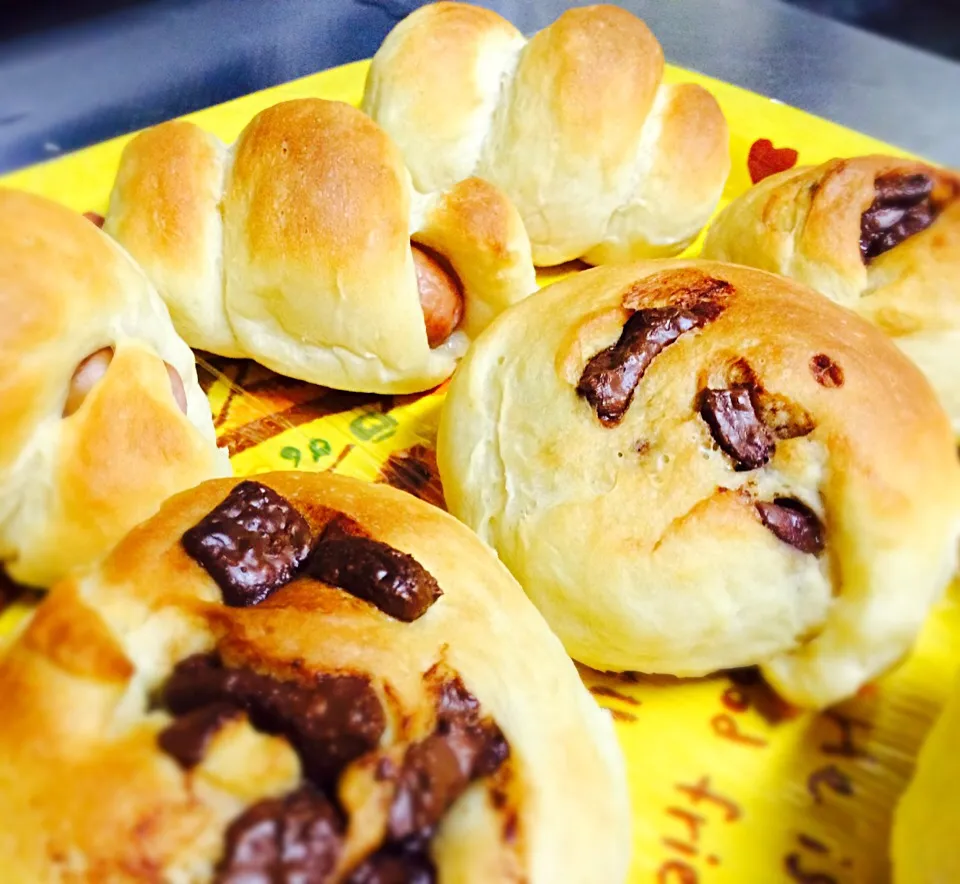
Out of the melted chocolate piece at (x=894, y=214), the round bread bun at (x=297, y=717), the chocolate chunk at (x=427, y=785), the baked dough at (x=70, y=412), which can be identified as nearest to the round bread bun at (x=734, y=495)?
the round bread bun at (x=297, y=717)

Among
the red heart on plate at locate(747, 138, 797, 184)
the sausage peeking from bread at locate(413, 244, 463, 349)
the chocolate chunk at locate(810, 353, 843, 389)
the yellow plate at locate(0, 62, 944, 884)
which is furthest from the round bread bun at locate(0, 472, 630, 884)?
the red heart on plate at locate(747, 138, 797, 184)

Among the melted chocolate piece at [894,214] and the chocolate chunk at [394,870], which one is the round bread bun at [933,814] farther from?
the melted chocolate piece at [894,214]

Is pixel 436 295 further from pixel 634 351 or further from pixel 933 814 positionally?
pixel 933 814

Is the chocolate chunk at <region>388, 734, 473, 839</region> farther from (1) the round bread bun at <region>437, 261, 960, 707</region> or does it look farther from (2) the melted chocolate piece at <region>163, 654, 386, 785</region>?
(1) the round bread bun at <region>437, 261, 960, 707</region>

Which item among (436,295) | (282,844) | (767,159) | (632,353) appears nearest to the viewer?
(282,844)

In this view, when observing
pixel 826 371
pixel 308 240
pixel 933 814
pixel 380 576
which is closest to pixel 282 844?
pixel 380 576
